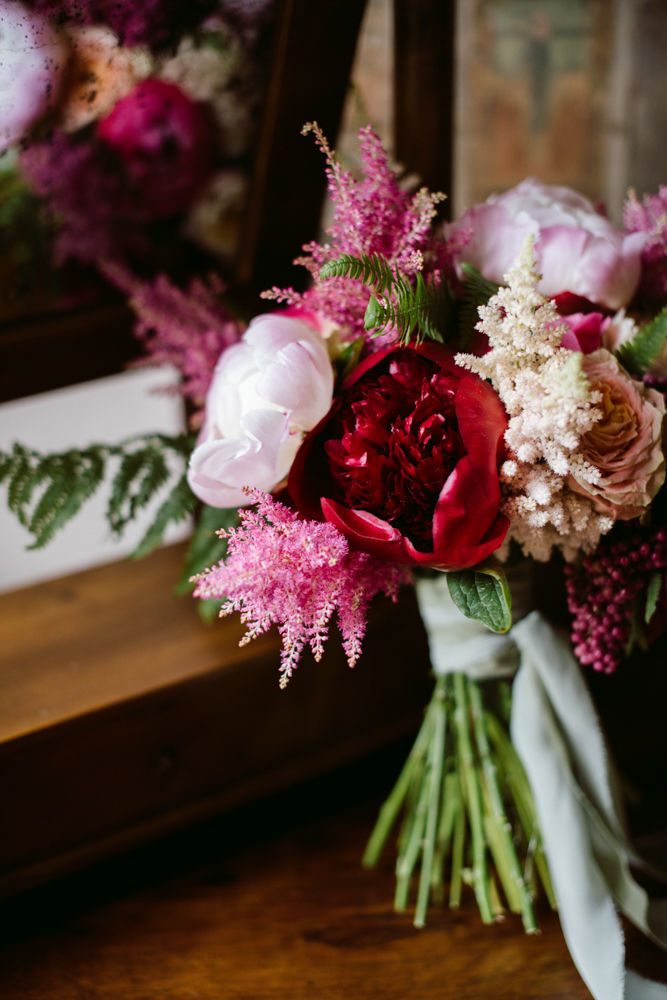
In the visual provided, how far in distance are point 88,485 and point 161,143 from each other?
42cm

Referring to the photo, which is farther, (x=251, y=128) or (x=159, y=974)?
(x=251, y=128)

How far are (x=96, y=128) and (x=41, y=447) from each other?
1.73ft

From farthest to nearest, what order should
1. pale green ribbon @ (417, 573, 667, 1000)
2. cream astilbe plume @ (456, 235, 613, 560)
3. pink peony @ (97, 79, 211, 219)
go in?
pink peony @ (97, 79, 211, 219) → pale green ribbon @ (417, 573, 667, 1000) → cream astilbe plume @ (456, 235, 613, 560)

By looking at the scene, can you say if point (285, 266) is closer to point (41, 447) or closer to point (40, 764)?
point (41, 447)

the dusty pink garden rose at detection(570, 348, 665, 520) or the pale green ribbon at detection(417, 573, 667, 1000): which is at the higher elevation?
the dusty pink garden rose at detection(570, 348, 665, 520)

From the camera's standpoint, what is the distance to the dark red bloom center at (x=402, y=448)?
1.65ft

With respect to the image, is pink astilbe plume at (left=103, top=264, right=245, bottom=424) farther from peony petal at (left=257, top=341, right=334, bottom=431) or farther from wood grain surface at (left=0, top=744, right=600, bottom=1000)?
wood grain surface at (left=0, top=744, right=600, bottom=1000)

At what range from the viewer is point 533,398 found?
1.63ft

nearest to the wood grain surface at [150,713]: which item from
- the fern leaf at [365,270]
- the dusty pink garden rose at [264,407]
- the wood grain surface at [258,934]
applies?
the wood grain surface at [258,934]

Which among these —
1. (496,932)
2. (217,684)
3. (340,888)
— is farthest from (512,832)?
(217,684)

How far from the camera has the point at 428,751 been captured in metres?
0.82

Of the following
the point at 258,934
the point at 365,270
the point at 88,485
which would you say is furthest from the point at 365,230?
the point at 258,934

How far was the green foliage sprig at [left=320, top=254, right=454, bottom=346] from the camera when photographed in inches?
19.8

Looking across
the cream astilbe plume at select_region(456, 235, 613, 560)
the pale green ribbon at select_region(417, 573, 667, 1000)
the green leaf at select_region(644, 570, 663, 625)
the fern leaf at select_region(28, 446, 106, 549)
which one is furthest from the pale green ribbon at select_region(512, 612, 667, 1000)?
the fern leaf at select_region(28, 446, 106, 549)
